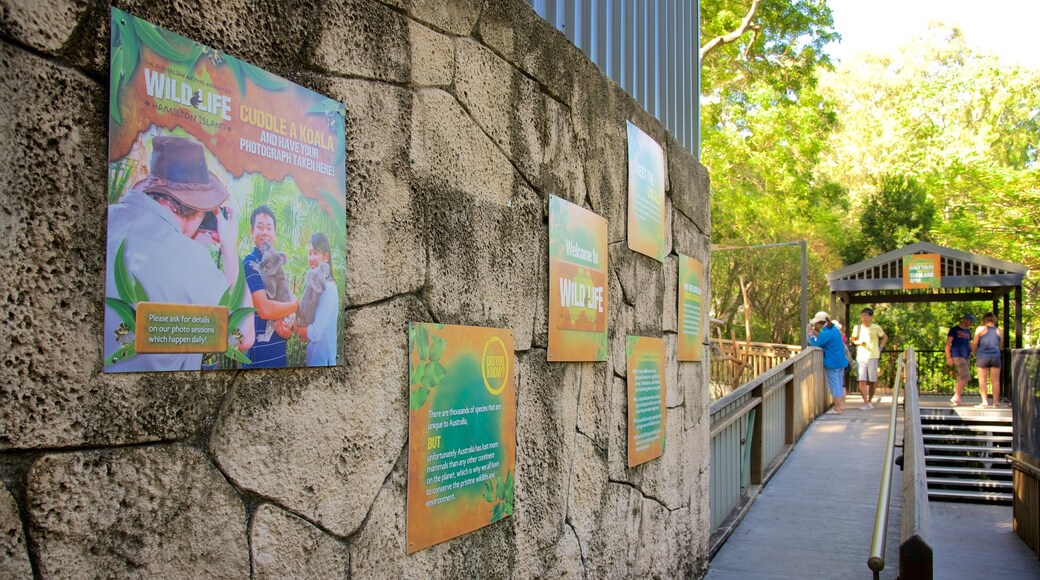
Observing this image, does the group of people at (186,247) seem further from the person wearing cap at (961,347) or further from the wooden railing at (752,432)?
the person wearing cap at (961,347)

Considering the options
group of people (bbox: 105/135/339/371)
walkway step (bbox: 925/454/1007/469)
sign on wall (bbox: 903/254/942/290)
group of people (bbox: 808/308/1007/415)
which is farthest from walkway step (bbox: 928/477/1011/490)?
group of people (bbox: 105/135/339/371)

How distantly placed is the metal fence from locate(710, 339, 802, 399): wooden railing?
11.6 meters

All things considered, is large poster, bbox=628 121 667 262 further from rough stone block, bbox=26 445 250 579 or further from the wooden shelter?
the wooden shelter

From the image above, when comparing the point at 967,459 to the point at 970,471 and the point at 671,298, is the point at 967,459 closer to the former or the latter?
the point at 970,471

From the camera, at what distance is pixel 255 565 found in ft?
5.83

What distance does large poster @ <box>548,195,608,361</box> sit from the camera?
3.20 meters

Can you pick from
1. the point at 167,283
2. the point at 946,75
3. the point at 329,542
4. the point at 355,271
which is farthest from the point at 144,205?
the point at 946,75

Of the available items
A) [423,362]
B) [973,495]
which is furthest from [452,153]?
[973,495]

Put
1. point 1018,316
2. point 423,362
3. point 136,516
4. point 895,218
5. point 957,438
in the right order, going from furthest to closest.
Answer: point 895,218
point 1018,316
point 957,438
point 423,362
point 136,516

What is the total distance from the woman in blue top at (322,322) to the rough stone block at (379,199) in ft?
0.26

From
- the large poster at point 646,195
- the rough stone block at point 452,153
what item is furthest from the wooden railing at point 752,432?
the rough stone block at point 452,153

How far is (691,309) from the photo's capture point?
17.0 feet

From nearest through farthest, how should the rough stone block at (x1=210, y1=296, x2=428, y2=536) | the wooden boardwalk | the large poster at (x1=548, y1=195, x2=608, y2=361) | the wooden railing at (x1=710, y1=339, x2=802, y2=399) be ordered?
the rough stone block at (x1=210, y1=296, x2=428, y2=536) → the large poster at (x1=548, y1=195, x2=608, y2=361) → the wooden boardwalk → the wooden railing at (x1=710, y1=339, x2=802, y2=399)

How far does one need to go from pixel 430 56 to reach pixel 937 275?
1575 centimetres
